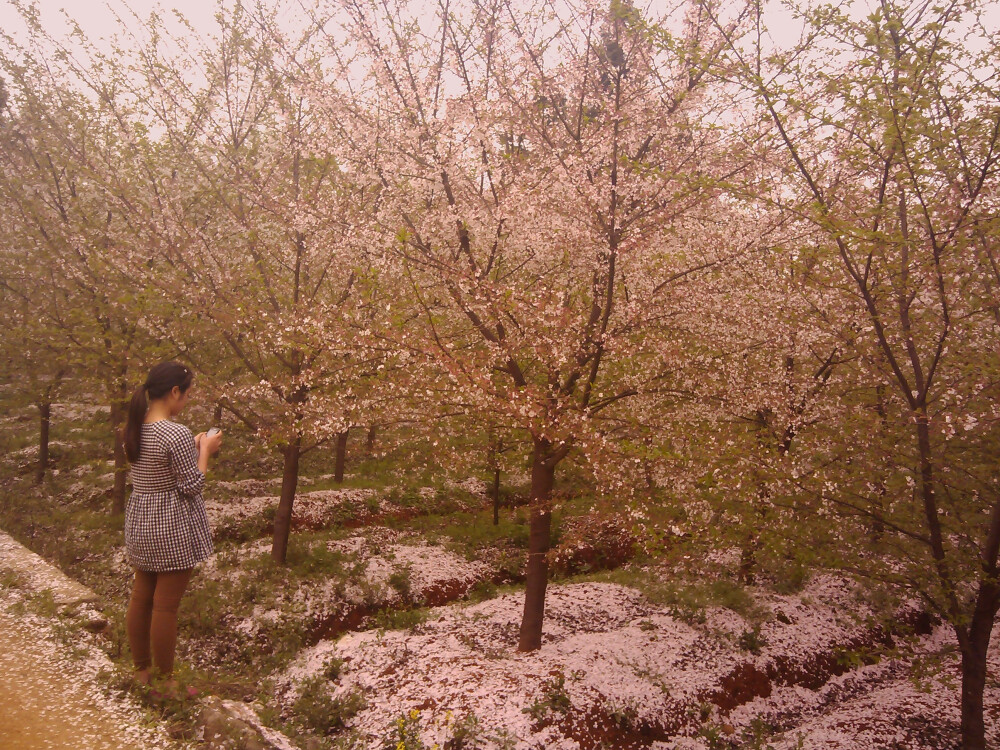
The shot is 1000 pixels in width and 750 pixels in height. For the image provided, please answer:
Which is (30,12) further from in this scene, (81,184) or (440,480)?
(440,480)

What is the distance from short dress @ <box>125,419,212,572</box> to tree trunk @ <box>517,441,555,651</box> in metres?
5.02

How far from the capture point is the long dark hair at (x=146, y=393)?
400cm

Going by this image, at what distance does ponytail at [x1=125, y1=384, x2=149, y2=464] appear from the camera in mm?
3996

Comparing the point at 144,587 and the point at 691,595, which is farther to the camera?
the point at 691,595

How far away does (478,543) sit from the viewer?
13891 mm

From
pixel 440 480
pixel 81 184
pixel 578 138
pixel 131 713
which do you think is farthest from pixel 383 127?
pixel 440 480

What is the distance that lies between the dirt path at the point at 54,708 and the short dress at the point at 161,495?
96 cm

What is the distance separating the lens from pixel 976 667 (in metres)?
6.20

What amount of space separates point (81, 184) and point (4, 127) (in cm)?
225

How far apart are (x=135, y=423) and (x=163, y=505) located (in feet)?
1.94

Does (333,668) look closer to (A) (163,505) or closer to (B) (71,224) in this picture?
(A) (163,505)

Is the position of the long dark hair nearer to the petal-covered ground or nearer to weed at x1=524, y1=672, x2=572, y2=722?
the petal-covered ground

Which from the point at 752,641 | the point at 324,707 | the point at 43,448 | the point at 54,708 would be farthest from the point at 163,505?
the point at 43,448

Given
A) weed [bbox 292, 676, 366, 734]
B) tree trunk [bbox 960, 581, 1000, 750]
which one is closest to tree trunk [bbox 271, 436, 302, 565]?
weed [bbox 292, 676, 366, 734]
